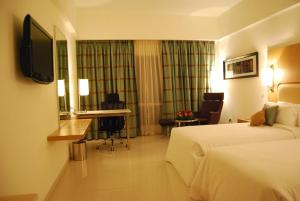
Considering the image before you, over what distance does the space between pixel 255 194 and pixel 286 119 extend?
221cm

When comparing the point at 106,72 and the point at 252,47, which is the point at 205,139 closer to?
the point at 252,47

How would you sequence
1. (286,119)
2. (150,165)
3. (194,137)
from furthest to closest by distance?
(150,165) → (286,119) → (194,137)

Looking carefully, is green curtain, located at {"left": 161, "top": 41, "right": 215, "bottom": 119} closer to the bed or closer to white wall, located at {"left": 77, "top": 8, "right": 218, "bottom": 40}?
white wall, located at {"left": 77, "top": 8, "right": 218, "bottom": 40}

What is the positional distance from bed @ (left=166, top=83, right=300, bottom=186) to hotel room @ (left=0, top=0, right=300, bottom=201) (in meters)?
0.02

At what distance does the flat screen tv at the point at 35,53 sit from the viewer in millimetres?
1980

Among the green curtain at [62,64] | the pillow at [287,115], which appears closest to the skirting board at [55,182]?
the green curtain at [62,64]

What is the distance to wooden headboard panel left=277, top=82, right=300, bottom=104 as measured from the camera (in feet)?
11.8

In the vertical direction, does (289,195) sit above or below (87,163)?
above

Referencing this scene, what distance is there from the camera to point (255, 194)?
5.27 ft

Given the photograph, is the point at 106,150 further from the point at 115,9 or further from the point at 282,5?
the point at 282,5

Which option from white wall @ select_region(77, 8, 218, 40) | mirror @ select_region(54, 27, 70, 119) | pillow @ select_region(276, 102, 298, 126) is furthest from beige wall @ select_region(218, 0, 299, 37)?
mirror @ select_region(54, 27, 70, 119)

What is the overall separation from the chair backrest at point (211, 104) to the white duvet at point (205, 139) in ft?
6.30

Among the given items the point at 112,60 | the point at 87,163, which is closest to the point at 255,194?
the point at 87,163

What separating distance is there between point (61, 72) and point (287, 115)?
11.7 ft
